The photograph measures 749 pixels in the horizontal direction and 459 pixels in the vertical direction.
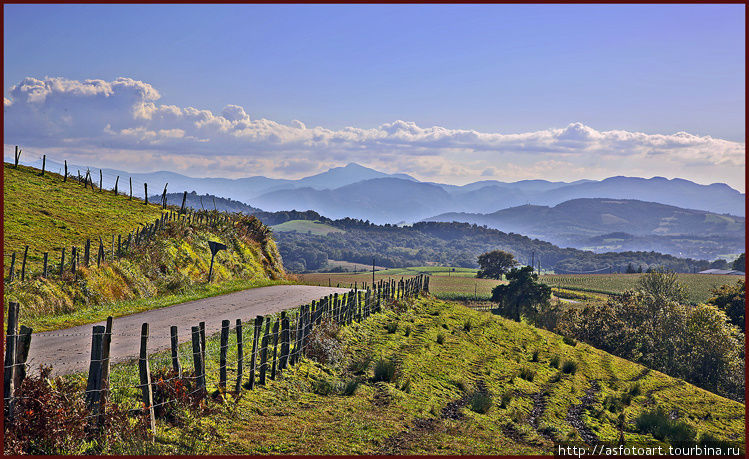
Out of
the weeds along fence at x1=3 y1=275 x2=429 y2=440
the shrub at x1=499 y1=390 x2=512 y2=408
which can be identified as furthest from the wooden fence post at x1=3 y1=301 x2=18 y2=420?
the shrub at x1=499 y1=390 x2=512 y2=408

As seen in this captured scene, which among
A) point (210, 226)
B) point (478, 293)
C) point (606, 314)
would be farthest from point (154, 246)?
point (478, 293)

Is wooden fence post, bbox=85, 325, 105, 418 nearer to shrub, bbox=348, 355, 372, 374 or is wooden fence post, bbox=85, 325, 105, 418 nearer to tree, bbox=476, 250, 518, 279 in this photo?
shrub, bbox=348, 355, 372, 374

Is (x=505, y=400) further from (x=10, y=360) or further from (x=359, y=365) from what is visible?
(x=10, y=360)

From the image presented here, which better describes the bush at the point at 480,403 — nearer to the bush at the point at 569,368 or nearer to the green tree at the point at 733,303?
the bush at the point at 569,368

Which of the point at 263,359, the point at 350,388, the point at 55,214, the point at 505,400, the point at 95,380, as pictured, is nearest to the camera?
the point at 95,380

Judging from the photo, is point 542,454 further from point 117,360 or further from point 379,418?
point 117,360

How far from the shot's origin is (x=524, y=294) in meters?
83.9

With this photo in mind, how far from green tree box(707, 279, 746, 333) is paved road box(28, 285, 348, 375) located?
53593 mm

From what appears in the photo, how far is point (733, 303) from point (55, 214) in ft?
241

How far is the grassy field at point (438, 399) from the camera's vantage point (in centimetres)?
1439

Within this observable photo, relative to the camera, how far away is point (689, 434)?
22.2 meters

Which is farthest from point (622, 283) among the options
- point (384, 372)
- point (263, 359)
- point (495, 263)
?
point (263, 359)

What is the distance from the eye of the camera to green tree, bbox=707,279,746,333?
6825cm

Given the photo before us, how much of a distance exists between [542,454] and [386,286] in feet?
74.5
